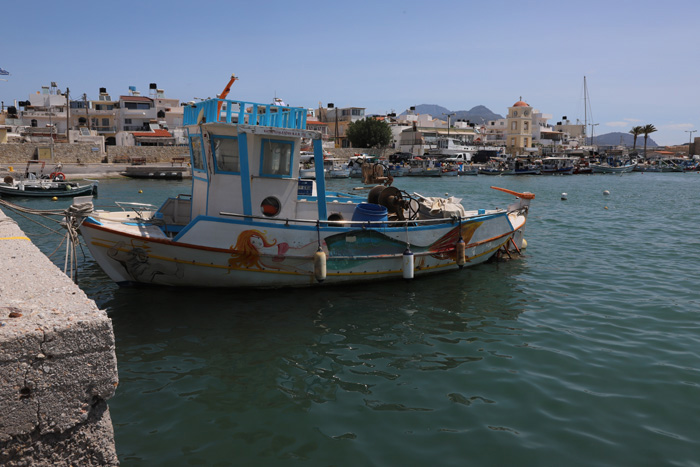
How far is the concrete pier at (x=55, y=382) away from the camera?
304cm

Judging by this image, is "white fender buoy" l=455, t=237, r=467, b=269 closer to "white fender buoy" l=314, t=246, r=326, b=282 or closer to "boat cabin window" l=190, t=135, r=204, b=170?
"white fender buoy" l=314, t=246, r=326, b=282

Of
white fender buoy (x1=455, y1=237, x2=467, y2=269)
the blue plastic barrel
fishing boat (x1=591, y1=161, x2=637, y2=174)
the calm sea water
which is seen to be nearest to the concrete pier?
the calm sea water

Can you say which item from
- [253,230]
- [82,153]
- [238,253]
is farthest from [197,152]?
[82,153]

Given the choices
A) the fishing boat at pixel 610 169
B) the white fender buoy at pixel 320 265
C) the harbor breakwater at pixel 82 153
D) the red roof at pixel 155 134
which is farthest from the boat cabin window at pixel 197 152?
the fishing boat at pixel 610 169

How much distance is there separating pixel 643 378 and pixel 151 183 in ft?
153

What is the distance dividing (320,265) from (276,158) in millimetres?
2355

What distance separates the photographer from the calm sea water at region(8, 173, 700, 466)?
213 inches

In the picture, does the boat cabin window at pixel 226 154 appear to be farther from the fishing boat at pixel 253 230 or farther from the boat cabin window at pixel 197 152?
the boat cabin window at pixel 197 152

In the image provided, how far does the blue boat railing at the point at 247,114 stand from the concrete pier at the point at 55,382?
6.77 meters

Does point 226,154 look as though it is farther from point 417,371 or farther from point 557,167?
point 557,167

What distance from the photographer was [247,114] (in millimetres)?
10047

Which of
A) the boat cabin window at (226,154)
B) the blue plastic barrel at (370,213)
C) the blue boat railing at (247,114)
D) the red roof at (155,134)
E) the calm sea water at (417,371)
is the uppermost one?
the red roof at (155,134)

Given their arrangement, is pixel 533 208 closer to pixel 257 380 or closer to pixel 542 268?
pixel 542 268

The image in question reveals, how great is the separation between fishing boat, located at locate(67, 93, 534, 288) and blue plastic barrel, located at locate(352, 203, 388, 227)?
23 mm
